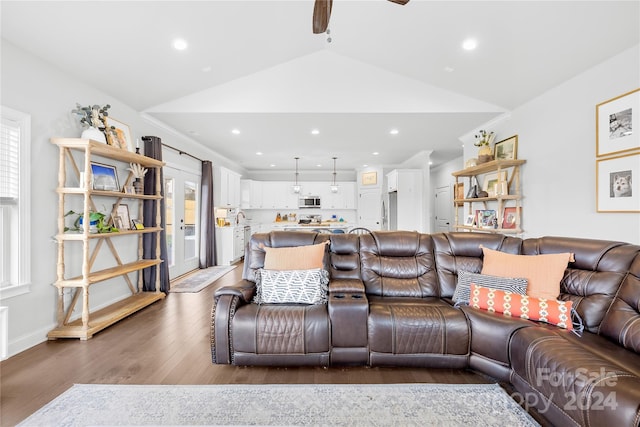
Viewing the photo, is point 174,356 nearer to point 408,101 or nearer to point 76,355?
point 76,355

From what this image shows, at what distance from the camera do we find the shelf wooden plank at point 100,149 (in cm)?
263

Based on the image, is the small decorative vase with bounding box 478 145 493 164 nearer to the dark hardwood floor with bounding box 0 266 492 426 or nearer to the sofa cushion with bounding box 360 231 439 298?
the sofa cushion with bounding box 360 231 439 298

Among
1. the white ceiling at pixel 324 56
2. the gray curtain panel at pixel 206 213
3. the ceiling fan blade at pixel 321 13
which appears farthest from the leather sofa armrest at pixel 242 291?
the gray curtain panel at pixel 206 213

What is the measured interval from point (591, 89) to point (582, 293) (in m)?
2.17

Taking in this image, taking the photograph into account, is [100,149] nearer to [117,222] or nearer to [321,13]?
[117,222]

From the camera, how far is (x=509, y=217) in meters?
3.92

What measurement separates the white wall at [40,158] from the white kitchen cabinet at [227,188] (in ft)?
12.2

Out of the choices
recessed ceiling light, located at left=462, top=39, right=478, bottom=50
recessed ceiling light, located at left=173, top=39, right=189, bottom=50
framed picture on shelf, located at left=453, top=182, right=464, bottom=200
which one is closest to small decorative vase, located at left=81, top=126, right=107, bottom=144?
recessed ceiling light, located at left=173, top=39, right=189, bottom=50

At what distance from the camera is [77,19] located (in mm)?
2316

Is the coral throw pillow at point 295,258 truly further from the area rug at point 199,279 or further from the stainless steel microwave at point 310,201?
the stainless steel microwave at point 310,201

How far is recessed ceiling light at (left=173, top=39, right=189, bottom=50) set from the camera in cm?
285

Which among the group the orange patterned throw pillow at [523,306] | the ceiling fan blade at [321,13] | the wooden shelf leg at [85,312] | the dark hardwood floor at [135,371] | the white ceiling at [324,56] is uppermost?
the white ceiling at [324,56]

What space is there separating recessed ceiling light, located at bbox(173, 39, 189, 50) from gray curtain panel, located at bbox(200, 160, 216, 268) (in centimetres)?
310


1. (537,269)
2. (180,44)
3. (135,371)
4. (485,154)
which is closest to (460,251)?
(537,269)
